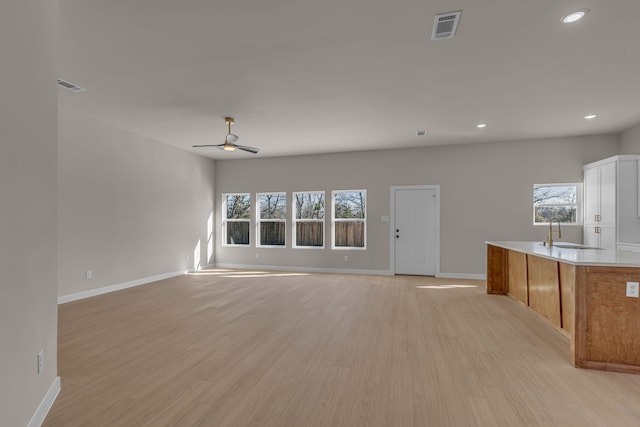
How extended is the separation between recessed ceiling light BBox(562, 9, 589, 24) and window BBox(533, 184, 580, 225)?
470 cm

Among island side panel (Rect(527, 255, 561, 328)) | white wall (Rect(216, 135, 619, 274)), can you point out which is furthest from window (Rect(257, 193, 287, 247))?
island side panel (Rect(527, 255, 561, 328))

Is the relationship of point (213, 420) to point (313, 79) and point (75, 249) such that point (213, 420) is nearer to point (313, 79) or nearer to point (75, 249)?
point (313, 79)

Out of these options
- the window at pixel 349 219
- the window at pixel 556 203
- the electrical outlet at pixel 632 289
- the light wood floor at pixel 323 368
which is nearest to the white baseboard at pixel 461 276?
the window at pixel 556 203

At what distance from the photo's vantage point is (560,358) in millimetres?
2883

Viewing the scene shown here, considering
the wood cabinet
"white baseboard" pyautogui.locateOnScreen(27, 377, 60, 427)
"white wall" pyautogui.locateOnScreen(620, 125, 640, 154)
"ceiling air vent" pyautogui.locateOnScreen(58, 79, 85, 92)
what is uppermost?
"ceiling air vent" pyautogui.locateOnScreen(58, 79, 85, 92)

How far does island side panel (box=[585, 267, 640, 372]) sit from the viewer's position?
265 cm

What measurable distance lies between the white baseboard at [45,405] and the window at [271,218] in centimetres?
598

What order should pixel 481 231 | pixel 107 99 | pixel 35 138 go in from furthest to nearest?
pixel 481 231 < pixel 107 99 < pixel 35 138

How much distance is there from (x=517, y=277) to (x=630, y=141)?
11.5ft

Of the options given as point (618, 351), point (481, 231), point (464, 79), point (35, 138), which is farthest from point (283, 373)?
point (481, 231)

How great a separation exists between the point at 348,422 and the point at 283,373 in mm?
795

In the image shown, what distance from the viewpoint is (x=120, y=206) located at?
18.8ft

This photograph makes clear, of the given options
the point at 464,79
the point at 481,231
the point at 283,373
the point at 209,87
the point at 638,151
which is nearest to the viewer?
the point at 283,373

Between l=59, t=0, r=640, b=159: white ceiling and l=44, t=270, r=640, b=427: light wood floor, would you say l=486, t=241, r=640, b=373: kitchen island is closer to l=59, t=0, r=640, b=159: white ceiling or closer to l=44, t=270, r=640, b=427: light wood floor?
l=44, t=270, r=640, b=427: light wood floor
